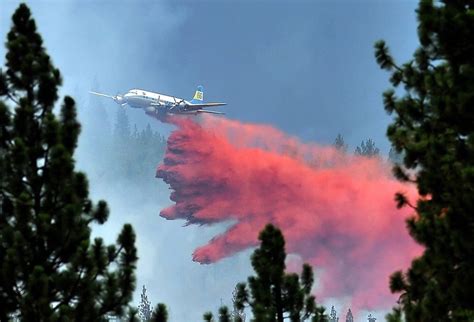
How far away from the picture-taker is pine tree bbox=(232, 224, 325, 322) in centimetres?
2322

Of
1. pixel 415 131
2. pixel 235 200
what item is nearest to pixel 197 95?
pixel 235 200

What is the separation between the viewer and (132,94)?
139250mm

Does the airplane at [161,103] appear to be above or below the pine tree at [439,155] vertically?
above

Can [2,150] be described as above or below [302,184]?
below

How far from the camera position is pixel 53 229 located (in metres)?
21.1

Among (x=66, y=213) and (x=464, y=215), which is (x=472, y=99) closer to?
(x=464, y=215)

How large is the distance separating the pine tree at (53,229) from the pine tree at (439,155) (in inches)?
303

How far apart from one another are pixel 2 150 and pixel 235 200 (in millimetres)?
103092

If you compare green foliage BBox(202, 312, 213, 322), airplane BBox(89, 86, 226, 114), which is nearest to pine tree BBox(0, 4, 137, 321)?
green foliage BBox(202, 312, 213, 322)

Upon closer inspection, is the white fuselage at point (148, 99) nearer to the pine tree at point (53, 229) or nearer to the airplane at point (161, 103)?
the airplane at point (161, 103)

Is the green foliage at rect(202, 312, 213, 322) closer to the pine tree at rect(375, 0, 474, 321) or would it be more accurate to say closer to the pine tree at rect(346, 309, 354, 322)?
the pine tree at rect(375, 0, 474, 321)

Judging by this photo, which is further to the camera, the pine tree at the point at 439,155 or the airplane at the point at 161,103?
the airplane at the point at 161,103

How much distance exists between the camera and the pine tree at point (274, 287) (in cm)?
2322

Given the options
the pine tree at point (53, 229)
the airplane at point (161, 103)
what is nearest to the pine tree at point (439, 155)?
the pine tree at point (53, 229)
